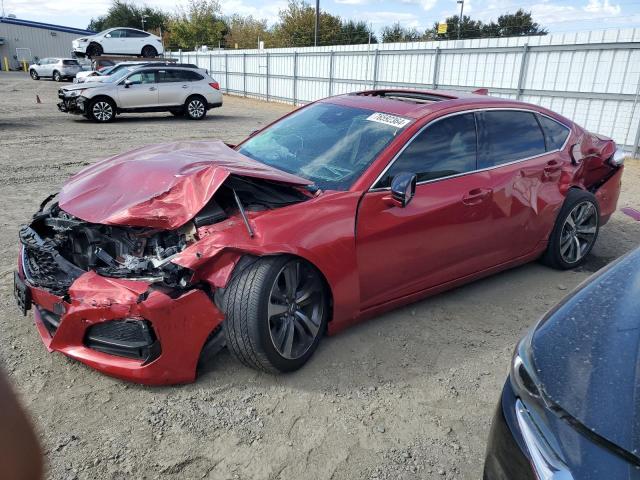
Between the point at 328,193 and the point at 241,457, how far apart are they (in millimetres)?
1606

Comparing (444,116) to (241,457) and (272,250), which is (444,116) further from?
(241,457)

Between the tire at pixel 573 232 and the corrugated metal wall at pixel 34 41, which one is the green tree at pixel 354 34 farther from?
the tire at pixel 573 232

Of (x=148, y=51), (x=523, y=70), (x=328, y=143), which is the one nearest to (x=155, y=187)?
(x=328, y=143)

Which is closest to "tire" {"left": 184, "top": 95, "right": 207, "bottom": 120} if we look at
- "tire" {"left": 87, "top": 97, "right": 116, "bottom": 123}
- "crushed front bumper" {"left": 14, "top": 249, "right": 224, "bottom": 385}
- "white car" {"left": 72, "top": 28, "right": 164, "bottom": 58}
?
"tire" {"left": 87, "top": 97, "right": 116, "bottom": 123}

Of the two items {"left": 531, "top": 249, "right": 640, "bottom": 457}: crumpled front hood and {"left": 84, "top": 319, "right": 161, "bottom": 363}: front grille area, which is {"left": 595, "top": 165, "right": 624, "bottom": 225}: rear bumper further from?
{"left": 84, "top": 319, "right": 161, "bottom": 363}: front grille area

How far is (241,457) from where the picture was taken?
8.17 ft

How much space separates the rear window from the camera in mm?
4543

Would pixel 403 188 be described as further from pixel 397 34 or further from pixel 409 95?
pixel 397 34

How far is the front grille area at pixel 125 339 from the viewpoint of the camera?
8.87 ft

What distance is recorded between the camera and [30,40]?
56.1 metres

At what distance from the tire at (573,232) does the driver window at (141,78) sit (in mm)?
13817

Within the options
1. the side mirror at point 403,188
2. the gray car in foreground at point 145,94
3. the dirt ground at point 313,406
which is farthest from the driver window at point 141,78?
the side mirror at point 403,188

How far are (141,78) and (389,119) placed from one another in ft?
44.7

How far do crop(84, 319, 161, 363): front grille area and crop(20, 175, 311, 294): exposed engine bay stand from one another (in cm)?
26
